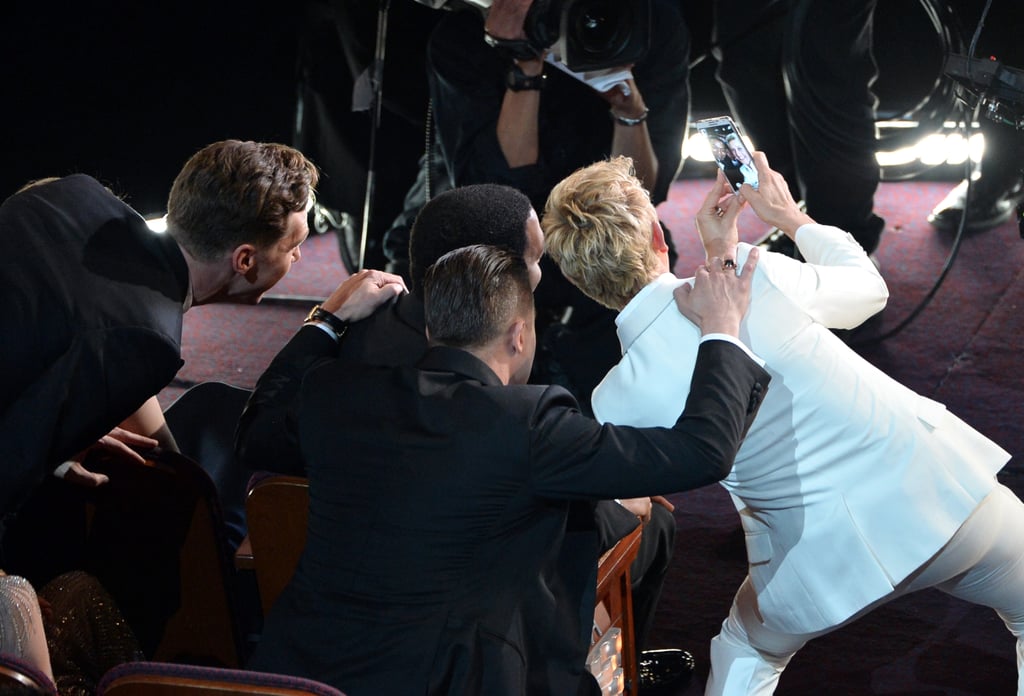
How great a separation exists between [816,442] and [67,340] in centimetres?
121

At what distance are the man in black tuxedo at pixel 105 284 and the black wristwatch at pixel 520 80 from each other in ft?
3.55

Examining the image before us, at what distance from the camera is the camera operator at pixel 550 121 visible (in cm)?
314

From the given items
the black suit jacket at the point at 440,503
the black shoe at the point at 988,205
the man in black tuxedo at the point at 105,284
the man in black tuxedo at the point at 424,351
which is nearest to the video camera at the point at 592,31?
the man in black tuxedo at the point at 424,351

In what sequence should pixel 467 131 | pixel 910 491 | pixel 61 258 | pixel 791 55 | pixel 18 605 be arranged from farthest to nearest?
1. pixel 791 55
2. pixel 467 131
3. pixel 61 258
4. pixel 910 491
5. pixel 18 605

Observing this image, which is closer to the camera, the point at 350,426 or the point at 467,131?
the point at 350,426

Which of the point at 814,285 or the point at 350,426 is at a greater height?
the point at 814,285

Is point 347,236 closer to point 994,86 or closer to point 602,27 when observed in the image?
point 602,27

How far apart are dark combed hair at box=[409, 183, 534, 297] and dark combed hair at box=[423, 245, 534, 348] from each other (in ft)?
1.53

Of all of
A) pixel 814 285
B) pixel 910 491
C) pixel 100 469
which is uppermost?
pixel 814 285

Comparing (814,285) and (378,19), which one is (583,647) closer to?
(814,285)

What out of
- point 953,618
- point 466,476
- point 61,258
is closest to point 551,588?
point 466,476

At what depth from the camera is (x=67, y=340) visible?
187 centimetres

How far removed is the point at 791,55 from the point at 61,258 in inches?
112

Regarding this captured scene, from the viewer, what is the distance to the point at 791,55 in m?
4.01
